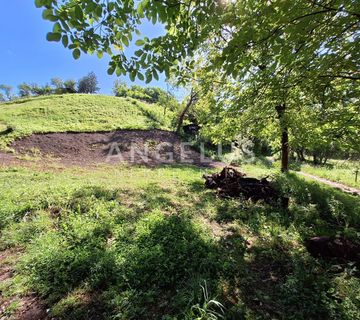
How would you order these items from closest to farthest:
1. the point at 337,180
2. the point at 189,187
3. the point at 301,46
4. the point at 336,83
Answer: the point at 301,46
the point at 336,83
the point at 189,187
the point at 337,180

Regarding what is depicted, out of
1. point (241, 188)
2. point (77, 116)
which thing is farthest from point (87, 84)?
point (241, 188)

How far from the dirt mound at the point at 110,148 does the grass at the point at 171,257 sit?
22.3 feet

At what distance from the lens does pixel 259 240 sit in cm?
390

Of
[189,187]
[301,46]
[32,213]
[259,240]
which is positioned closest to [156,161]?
[189,187]

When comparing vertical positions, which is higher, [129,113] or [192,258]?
[129,113]

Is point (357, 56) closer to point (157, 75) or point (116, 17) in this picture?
point (157, 75)

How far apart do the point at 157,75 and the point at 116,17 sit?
58 cm

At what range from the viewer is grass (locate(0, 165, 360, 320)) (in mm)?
2449

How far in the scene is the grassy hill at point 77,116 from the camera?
594 inches

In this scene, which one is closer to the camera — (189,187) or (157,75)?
(157,75)

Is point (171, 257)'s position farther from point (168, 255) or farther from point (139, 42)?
point (139, 42)

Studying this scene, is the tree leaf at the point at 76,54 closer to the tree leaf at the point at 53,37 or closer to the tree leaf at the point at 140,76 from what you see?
the tree leaf at the point at 53,37

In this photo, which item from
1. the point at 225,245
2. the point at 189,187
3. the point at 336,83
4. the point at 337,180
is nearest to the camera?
the point at 225,245

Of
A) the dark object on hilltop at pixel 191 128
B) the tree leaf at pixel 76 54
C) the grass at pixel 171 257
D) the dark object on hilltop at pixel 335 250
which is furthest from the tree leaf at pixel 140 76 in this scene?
the dark object on hilltop at pixel 191 128
